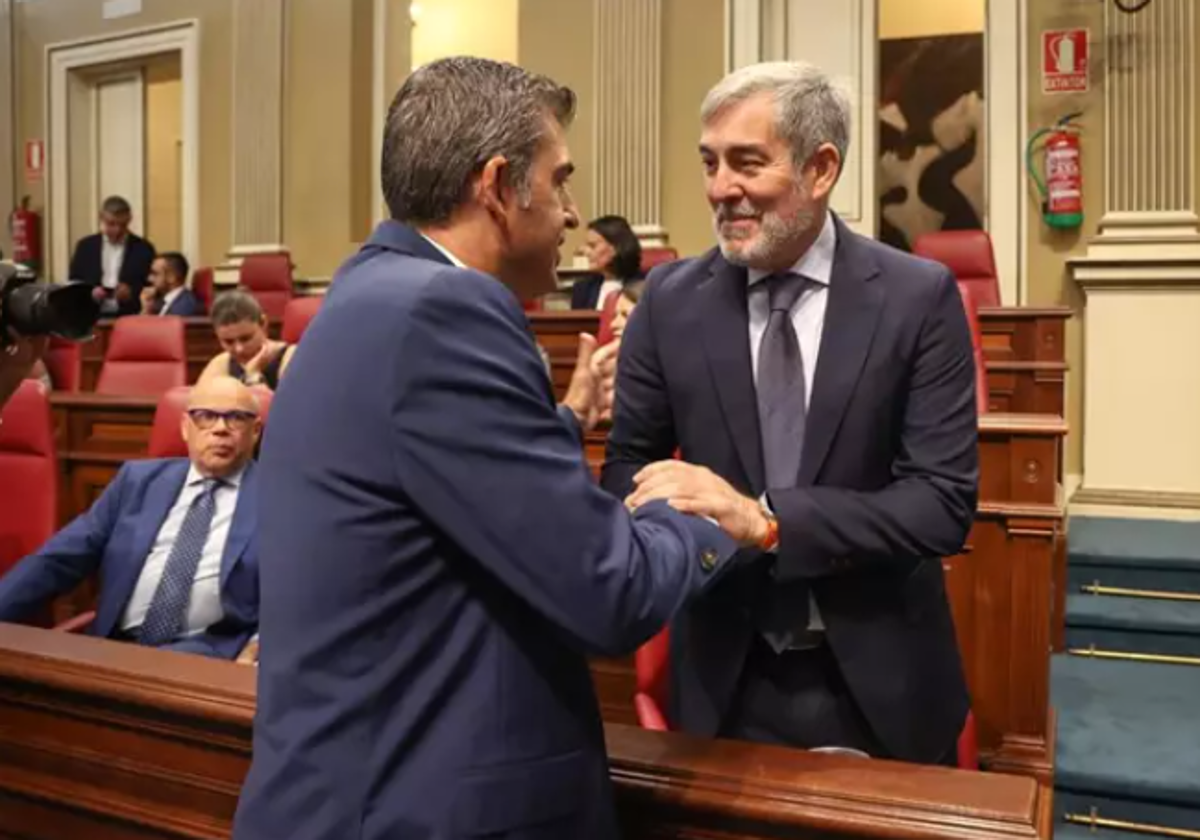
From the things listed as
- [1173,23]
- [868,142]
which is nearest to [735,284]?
[1173,23]

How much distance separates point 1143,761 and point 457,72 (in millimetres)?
2008

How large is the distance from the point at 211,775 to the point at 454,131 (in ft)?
2.43

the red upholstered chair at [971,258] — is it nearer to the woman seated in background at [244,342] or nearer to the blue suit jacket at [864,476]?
the woman seated in background at [244,342]

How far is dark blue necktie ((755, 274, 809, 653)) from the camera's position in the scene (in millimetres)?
1249

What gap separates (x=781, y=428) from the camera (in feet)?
4.15

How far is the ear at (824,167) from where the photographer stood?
127 cm

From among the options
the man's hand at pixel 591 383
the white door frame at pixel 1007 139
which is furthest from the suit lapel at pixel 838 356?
the white door frame at pixel 1007 139

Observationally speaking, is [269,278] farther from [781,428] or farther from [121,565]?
[781,428]

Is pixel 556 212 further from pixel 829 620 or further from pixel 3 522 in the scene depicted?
pixel 3 522

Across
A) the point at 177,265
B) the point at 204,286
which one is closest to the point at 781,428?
the point at 177,265

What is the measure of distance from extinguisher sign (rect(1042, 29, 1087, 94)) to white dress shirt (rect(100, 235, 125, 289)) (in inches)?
Answer: 209

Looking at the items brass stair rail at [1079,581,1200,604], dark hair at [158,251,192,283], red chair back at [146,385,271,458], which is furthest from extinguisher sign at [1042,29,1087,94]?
dark hair at [158,251,192,283]

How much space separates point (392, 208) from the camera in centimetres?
98

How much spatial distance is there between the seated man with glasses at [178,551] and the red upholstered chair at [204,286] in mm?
5255
